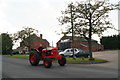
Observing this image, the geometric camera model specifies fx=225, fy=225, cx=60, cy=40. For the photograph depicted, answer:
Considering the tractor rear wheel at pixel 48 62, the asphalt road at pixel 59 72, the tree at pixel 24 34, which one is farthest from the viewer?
the tree at pixel 24 34

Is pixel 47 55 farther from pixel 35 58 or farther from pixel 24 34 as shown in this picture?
pixel 24 34

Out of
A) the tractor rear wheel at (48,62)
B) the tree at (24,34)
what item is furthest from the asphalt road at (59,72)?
the tree at (24,34)

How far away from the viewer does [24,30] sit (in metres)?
64.8

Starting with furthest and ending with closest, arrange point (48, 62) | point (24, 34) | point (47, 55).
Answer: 1. point (24, 34)
2. point (47, 55)
3. point (48, 62)

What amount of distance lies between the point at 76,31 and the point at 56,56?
10.9 m

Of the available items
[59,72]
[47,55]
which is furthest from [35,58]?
[59,72]

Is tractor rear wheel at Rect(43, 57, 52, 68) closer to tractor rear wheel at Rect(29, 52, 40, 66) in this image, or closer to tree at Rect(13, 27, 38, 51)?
tractor rear wheel at Rect(29, 52, 40, 66)

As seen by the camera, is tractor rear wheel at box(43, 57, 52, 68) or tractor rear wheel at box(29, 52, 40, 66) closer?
tractor rear wheel at box(43, 57, 52, 68)

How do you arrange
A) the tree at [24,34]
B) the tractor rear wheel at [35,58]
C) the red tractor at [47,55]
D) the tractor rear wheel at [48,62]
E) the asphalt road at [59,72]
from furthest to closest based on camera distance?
the tree at [24,34]
the tractor rear wheel at [35,58]
the red tractor at [47,55]
the tractor rear wheel at [48,62]
the asphalt road at [59,72]

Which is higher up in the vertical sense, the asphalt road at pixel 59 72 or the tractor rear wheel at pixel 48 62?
the tractor rear wheel at pixel 48 62

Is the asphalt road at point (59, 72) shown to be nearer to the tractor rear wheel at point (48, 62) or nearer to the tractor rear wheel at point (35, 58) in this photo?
the tractor rear wheel at point (48, 62)

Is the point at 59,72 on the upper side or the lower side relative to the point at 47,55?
lower

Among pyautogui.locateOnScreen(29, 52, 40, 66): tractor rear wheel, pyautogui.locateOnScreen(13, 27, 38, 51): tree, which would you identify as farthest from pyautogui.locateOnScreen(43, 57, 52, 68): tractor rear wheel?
pyautogui.locateOnScreen(13, 27, 38, 51): tree

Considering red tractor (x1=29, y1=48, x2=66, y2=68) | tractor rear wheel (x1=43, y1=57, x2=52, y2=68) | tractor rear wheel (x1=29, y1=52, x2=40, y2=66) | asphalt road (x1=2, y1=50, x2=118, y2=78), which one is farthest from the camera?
tractor rear wheel (x1=29, y1=52, x2=40, y2=66)
